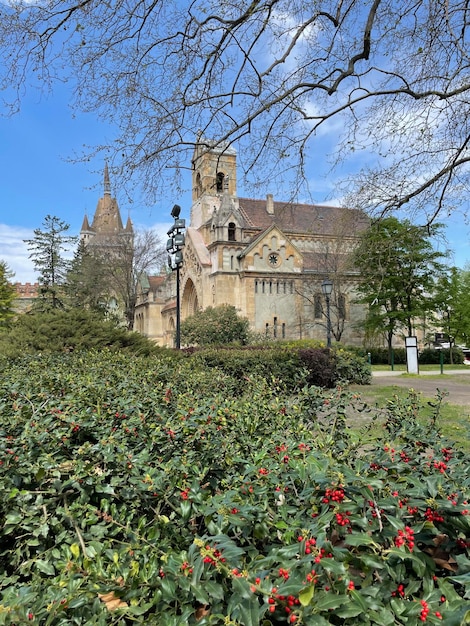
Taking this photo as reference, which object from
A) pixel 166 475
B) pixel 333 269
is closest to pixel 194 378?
pixel 166 475

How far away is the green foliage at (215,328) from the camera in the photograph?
3080cm

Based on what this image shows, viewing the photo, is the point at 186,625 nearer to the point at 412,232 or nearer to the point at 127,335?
the point at 412,232

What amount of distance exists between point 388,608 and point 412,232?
6.34 metres

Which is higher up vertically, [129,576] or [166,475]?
[166,475]

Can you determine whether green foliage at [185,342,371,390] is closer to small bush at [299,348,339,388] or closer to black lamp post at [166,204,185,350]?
small bush at [299,348,339,388]

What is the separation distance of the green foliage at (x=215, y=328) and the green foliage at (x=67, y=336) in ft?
62.2

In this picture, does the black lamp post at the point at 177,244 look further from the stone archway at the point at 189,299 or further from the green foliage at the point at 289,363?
the stone archway at the point at 189,299

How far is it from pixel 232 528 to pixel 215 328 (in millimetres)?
29393

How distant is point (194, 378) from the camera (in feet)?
17.9

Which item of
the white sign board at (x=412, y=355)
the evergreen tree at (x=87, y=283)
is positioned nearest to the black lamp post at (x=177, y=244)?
the white sign board at (x=412, y=355)

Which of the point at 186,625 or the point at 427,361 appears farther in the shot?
the point at 427,361

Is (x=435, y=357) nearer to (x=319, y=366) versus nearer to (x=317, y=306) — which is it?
(x=317, y=306)

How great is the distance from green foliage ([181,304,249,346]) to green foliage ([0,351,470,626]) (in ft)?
89.8

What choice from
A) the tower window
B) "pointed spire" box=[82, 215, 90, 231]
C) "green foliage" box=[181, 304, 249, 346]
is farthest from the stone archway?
"pointed spire" box=[82, 215, 90, 231]
